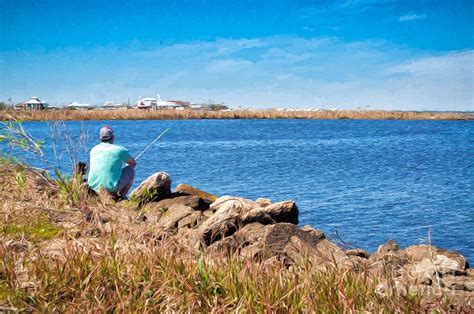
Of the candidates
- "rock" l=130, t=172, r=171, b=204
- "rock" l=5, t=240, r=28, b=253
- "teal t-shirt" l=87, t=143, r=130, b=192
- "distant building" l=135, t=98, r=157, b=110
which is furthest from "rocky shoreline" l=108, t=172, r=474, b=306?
"distant building" l=135, t=98, r=157, b=110

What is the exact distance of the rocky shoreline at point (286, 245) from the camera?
5027mm

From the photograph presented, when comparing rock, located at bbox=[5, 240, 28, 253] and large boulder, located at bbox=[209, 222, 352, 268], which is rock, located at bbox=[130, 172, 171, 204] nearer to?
large boulder, located at bbox=[209, 222, 352, 268]

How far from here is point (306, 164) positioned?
30.8 m

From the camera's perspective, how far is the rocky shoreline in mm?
5027

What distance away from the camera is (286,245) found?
23.7 ft

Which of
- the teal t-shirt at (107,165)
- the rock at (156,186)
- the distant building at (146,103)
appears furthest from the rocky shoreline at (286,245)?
the distant building at (146,103)

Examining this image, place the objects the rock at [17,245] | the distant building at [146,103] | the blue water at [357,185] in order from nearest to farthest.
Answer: the rock at [17,245] < the blue water at [357,185] < the distant building at [146,103]

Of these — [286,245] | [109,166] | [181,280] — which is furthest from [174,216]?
[181,280]

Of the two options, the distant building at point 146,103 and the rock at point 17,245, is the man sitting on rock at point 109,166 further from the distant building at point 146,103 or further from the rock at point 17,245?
the distant building at point 146,103

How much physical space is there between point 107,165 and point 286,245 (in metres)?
5.11

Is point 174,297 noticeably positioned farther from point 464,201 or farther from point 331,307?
point 464,201

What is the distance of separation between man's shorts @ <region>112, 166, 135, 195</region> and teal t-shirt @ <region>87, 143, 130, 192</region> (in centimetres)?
12

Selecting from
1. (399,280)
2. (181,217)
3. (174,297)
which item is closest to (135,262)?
(174,297)

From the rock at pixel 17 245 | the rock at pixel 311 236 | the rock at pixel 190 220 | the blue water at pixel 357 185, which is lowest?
the blue water at pixel 357 185
